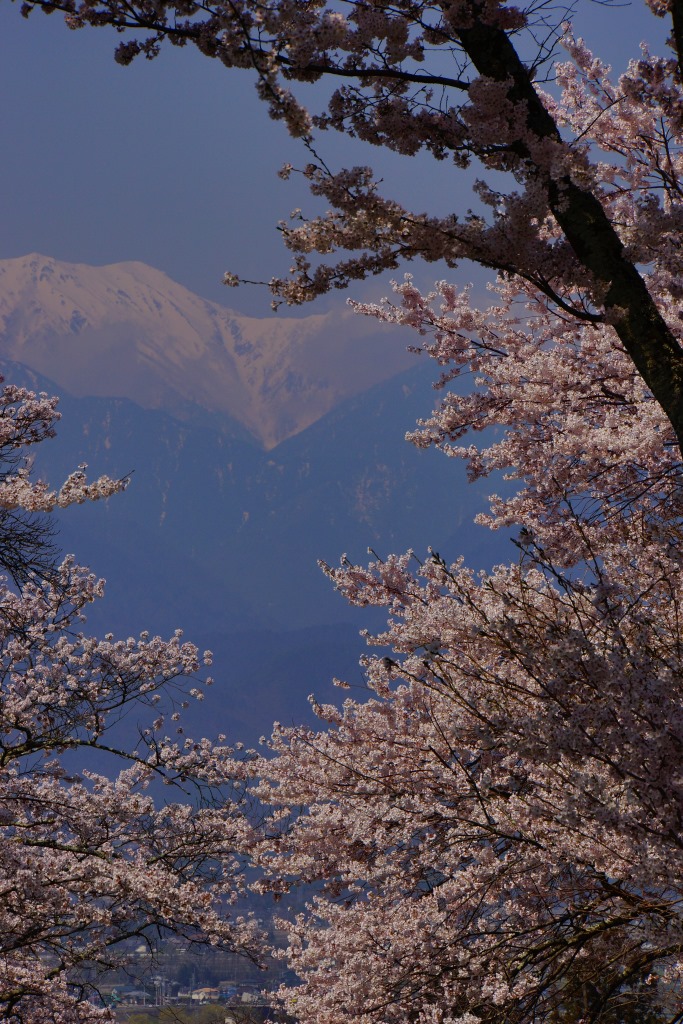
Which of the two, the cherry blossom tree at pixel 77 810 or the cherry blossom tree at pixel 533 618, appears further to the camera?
the cherry blossom tree at pixel 77 810

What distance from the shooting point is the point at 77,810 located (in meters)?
10.4

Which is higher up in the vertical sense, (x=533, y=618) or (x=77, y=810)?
(x=77, y=810)

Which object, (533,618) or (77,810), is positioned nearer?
(533,618)

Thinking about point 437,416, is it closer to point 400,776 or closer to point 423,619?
point 423,619

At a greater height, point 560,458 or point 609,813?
point 560,458

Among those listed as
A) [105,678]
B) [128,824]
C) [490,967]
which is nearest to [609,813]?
[490,967]

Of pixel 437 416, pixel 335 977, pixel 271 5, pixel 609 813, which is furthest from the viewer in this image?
pixel 437 416

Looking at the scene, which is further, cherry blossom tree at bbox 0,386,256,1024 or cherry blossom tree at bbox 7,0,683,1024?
cherry blossom tree at bbox 0,386,256,1024

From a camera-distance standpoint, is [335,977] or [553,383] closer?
[553,383]

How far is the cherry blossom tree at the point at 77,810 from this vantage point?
918cm

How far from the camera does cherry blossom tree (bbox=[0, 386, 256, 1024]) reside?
9180mm

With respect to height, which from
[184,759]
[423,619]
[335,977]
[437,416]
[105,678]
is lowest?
[335,977]

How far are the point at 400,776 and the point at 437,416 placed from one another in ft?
16.6

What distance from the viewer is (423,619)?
9164mm
